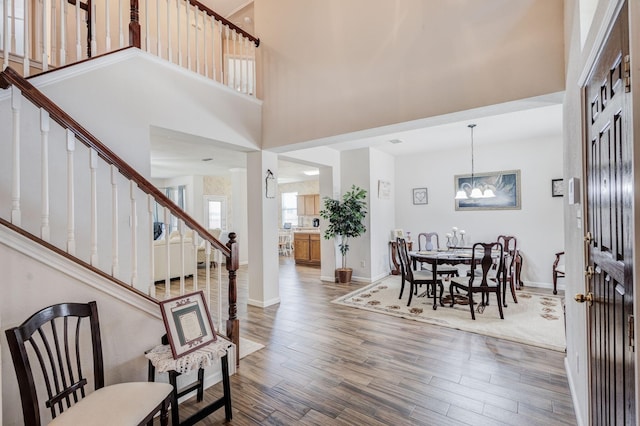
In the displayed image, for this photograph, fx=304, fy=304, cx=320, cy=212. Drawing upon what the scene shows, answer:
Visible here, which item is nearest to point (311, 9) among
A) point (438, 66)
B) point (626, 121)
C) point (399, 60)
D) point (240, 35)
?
point (240, 35)

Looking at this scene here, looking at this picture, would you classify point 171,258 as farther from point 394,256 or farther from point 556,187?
point 556,187

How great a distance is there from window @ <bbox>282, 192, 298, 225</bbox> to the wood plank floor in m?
7.64

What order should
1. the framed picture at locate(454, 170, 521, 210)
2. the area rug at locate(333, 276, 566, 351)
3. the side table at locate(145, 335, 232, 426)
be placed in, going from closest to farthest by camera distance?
the side table at locate(145, 335, 232, 426) < the area rug at locate(333, 276, 566, 351) < the framed picture at locate(454, 170, 521, 210)

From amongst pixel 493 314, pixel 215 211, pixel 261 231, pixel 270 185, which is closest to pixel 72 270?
pixel 261 231

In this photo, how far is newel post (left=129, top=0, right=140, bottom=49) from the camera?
2.96 meters

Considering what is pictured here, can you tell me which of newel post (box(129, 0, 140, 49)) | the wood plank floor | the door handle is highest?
newel post (box(129, 0, 140, 49))

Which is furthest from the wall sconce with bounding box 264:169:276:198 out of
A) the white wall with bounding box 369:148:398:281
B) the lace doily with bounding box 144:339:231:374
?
the lace doily with bounding box 144:339:231:374

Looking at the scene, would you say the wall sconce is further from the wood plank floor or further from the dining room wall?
the dining room wall

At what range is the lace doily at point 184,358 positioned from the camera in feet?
5.79

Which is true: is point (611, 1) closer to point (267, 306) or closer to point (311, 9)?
point (311, 9)

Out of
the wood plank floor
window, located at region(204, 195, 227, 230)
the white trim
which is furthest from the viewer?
window, located at region(204, 195, 227, 230)

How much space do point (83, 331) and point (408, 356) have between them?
2.56 meters

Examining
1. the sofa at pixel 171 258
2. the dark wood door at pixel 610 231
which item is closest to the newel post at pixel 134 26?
the sofa at pixel 171 258

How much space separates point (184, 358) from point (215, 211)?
803 cm
